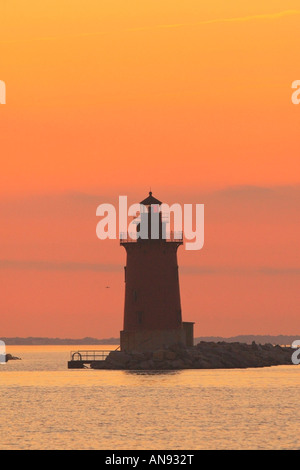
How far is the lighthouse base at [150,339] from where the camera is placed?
6956cm

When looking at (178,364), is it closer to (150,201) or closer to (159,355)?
(159,355)

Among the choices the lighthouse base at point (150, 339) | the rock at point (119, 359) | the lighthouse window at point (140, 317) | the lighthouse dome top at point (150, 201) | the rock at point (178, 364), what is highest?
the lighthouse dome top at point (150, 201)

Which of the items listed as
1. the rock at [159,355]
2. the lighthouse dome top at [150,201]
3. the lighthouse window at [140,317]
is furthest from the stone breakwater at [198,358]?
the lighthouse dome top at [150,201]

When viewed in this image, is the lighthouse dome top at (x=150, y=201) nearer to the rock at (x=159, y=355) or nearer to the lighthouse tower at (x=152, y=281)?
the lighthouse tower at (x=152, y=281)

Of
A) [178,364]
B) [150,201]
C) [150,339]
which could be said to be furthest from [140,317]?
[150,201]

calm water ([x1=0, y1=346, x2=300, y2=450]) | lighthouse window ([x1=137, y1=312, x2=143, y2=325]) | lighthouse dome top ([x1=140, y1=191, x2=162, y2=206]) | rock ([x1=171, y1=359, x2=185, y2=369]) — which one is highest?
lighthouse dome top ([x1=140, y1=191, x2=162, y2=206])

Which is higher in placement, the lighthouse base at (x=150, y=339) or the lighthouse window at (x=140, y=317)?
the lighthouse window at (x=140, y=317)

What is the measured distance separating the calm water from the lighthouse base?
5.33 feet

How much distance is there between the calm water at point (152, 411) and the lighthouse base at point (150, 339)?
5.33 feet

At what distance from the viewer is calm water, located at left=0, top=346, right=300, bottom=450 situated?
39656mm

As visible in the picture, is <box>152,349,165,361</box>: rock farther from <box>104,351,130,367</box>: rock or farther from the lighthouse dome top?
the lighthouse dome top

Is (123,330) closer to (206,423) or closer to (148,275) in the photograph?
(148,275)

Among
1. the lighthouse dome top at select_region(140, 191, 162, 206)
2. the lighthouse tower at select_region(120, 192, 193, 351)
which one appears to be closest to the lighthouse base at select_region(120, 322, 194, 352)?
the lighthouse tower at select_region(120, 192, 193, 351)
